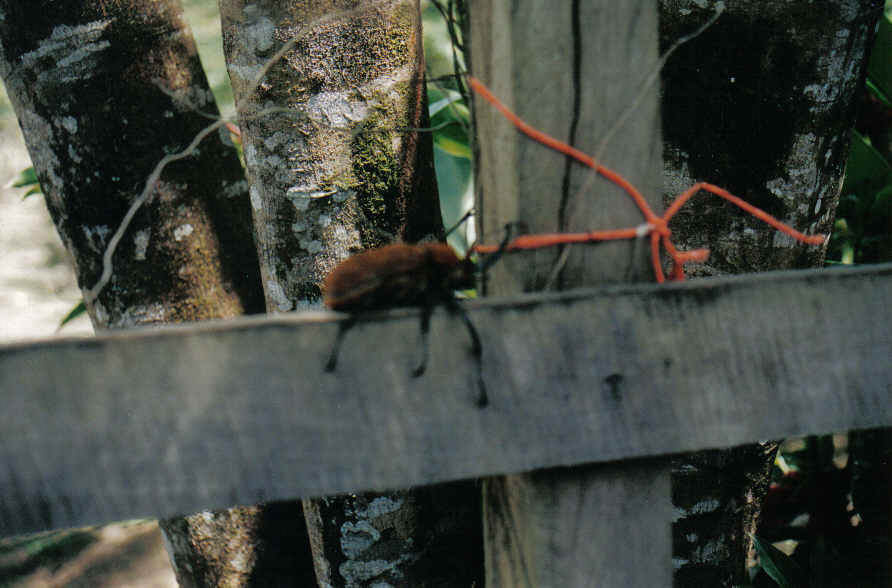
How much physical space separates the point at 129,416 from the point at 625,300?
52cm

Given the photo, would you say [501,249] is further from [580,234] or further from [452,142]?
[452,142]

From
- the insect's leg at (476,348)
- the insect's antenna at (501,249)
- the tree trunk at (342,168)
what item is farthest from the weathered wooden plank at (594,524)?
the tree trunk at (342,168)

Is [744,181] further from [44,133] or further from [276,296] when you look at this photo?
[44,133]

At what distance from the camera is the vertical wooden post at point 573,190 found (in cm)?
70

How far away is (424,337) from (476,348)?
0.18 feet

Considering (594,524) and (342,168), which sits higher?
(342,168)

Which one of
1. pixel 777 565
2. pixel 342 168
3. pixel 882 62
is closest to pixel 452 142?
pixel 342 168

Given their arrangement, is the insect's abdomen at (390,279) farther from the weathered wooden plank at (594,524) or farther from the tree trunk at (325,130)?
the tree trunk at (325,130)

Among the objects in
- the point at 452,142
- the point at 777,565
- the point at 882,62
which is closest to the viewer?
the point at 777,565

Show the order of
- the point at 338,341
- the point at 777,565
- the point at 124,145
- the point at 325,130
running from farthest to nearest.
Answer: the point at 777,565, the point at 124,145, the point at 325,130, the point at 338,341

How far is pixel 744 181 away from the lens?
1.45 m

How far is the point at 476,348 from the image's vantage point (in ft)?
2.32

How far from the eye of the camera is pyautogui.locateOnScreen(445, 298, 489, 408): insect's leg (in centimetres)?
71

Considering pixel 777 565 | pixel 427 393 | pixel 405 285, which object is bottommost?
pixel 777 565
